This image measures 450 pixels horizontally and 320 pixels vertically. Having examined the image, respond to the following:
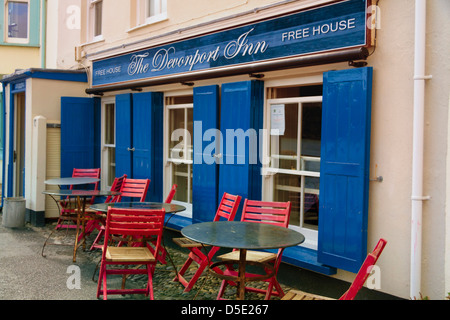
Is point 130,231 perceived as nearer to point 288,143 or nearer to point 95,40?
point 288,143

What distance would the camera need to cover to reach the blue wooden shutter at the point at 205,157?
7.03m

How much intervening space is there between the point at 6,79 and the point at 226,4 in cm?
660

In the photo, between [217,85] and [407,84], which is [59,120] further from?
[407,84]

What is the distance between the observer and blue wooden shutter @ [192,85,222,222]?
277 inches

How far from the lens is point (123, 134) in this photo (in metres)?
9.14

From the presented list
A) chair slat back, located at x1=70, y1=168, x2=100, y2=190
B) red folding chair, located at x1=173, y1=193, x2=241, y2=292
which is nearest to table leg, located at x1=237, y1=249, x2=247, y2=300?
red folding chair, located at x1=173, y1=193, x2=241, y2=292

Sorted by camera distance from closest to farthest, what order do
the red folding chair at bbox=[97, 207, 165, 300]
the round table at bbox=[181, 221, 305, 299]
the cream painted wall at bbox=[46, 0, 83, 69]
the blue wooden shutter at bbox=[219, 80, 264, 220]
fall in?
the round table at bbox=[181, 221, 305, 299], the red folding chair at bbox=[97, 207, 165, 300], the blue wooden shutter at bbox=[219, 80, 264, 220], the cream painted wall at bbox=[46, 0, 83, 69]

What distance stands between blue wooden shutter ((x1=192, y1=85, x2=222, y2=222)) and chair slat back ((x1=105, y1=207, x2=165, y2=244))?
6.56 ft

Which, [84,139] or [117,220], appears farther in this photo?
[84,139]

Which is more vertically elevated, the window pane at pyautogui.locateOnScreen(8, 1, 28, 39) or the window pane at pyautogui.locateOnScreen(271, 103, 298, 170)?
the window pane at pyautogui.locateOnScreen(8, 1, 28, 39)

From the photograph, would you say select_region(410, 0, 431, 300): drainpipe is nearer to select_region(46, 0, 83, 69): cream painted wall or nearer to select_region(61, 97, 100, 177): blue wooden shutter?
select_region(61, 97, 100, 177): blue wooden shutter

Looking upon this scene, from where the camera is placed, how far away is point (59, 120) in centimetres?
1014

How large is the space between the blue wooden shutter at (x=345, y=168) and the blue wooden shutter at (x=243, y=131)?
1.23 metres

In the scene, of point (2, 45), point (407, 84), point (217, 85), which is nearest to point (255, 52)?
point (217, 85)
